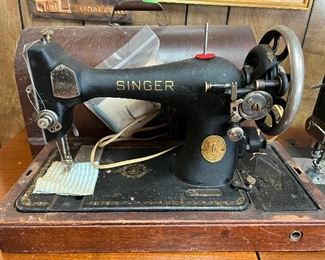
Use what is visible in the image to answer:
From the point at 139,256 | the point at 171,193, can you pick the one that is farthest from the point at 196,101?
the point at 139,256

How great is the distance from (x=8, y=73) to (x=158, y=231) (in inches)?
33.8

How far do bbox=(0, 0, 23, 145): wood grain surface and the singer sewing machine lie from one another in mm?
548

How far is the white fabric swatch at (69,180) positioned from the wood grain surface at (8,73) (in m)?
0.54

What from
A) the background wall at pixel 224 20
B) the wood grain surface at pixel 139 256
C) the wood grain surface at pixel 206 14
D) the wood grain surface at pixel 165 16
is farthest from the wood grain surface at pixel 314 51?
the wood grain surface at pixel 139 256

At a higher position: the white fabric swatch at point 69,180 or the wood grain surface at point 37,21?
the wood grain surface at point 37,21

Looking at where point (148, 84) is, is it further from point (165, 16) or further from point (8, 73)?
point (8, 73)

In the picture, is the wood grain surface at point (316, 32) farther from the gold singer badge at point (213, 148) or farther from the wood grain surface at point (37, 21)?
the wood grain surface at point (37, 21)

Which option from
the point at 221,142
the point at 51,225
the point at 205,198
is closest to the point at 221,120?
the point at 221,142

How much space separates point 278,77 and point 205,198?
0.94ft

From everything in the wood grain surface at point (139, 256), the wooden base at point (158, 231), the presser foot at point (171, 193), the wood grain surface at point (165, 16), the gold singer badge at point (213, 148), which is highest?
the wood grain surface at point (165, 16)

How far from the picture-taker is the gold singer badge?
0.69m

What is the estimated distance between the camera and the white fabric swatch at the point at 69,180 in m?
0.69

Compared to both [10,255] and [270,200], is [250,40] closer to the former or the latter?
[270,200]

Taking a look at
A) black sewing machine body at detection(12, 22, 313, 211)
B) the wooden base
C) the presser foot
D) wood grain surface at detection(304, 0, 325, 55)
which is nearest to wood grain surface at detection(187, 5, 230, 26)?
wood grain surface at detection(304, 0, 325, 55)
